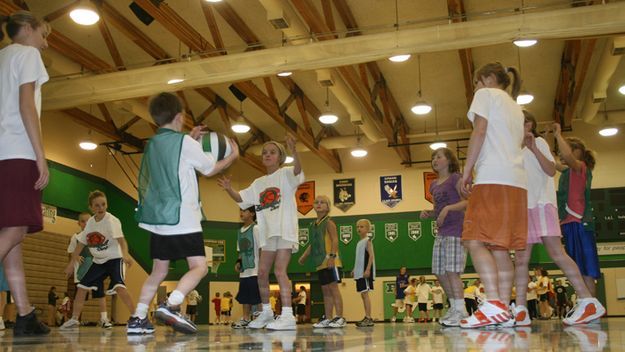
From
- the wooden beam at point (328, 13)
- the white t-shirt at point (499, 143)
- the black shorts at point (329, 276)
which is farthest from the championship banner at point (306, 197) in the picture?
the white t-shirt at point (499, 143)

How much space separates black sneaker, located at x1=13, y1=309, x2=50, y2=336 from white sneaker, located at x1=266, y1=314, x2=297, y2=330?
195cm

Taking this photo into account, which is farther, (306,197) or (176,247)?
(306,197)

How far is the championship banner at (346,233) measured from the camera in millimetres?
22984

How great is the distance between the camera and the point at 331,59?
12203 millimetres

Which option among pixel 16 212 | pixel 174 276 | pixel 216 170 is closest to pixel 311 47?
pixel 216 170

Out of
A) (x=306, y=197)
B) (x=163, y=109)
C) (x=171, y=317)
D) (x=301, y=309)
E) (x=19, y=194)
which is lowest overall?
(x=301, y=309)

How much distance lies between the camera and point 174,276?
22156 millimetres

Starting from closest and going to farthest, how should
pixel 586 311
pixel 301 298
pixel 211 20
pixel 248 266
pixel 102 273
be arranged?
pixel 586 311 → pixel 102 273 → pixel 248 266 → pixel 211 20 → pixel 301 298

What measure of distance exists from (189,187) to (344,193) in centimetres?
1930

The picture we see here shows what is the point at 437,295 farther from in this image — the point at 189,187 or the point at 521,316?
the point at 189,187

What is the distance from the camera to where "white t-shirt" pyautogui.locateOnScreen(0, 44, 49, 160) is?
14.0ft

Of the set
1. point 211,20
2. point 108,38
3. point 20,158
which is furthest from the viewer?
point 108,38

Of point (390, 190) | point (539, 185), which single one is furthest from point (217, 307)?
point (539, 185)

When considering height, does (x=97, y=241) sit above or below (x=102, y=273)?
above
